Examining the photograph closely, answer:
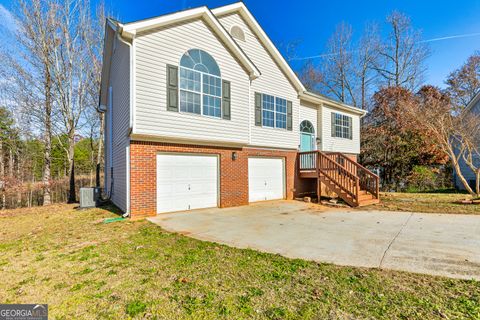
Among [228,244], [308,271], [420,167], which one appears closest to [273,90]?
[228,244]

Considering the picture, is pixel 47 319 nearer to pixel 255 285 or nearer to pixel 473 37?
pixel 255 285

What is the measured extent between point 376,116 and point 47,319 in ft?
77.2

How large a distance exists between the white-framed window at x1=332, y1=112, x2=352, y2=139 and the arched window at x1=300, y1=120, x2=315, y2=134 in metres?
1.70

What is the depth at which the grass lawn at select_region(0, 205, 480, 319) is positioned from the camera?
2.54 meters

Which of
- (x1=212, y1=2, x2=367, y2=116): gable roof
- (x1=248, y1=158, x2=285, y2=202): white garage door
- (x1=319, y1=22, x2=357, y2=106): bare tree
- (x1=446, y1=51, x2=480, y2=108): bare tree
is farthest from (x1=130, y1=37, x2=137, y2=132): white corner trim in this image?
(x1=446, y1=51, x2=480, y2=108): bare tree

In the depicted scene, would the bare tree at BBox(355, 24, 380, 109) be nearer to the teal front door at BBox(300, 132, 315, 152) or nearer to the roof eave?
the roof eave

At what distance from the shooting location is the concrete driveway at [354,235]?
3.93 metres

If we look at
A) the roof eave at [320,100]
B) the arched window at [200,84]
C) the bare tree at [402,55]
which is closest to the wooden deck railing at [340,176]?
the roof eave at [320,100]

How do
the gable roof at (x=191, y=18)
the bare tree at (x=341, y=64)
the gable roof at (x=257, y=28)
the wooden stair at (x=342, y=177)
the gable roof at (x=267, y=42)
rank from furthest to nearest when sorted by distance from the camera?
the bare tree at (x=341, y=64), the gable roof at (x=267, y=42), the gable roof at (x=257, y=28), the wooden stair at (x=342, y=177), the gable roof at (x=191, y=18)

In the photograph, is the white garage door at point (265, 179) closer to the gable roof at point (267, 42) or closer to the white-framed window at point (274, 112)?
the white-framed window at point (274, 112)

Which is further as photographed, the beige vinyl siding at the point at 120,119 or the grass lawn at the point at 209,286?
the beige vinyl siding at the point at 120,119

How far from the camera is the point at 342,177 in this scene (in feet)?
34.4

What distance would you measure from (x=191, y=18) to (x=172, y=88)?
2.81 m

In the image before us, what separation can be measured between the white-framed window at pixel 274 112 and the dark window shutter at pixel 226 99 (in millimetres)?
Answer: 2432
